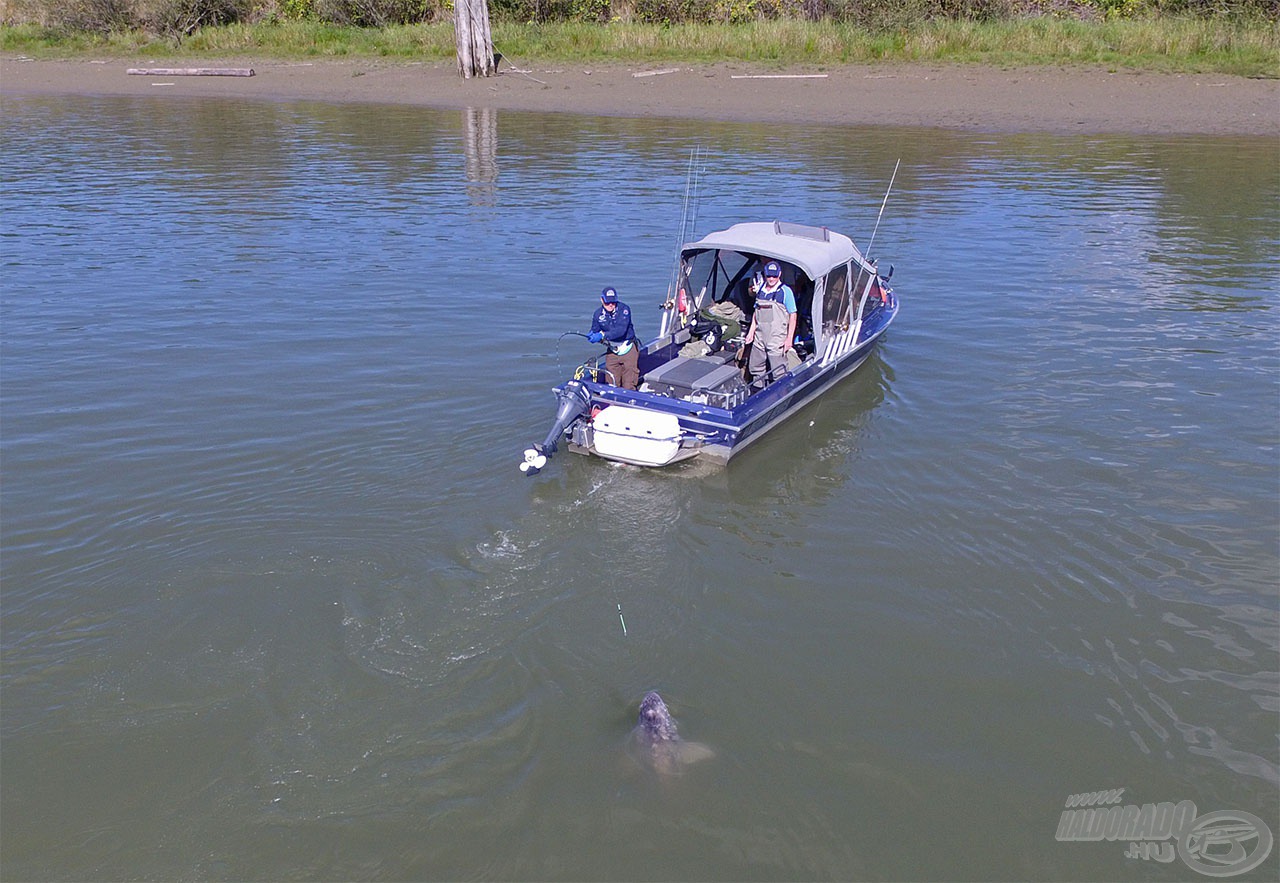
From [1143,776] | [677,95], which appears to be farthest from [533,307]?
[677,95]

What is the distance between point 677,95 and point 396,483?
88.3ft

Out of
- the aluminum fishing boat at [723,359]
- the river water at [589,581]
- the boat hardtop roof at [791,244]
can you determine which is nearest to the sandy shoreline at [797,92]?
the river water at [589,581]


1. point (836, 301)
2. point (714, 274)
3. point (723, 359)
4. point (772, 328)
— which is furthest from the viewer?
point (714, 274)

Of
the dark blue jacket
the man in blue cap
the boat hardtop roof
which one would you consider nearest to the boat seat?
the man in blue cap

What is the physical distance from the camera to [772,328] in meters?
12.3

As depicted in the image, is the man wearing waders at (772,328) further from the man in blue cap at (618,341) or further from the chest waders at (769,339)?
the man in blue cap at (618,341)

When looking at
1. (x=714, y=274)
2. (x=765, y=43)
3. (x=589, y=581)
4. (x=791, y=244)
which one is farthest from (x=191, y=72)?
(x=589, y=581)

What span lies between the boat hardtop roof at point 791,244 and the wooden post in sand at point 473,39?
26.6 metres

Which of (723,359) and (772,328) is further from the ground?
(772,328)

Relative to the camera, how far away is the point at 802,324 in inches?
532

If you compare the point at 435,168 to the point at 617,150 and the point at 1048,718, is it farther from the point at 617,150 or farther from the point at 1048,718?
the point at 1048,718

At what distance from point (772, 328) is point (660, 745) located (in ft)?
20.4

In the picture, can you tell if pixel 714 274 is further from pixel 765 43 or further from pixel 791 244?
pixel 765 43

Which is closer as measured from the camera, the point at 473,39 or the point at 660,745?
the point at 660,745
